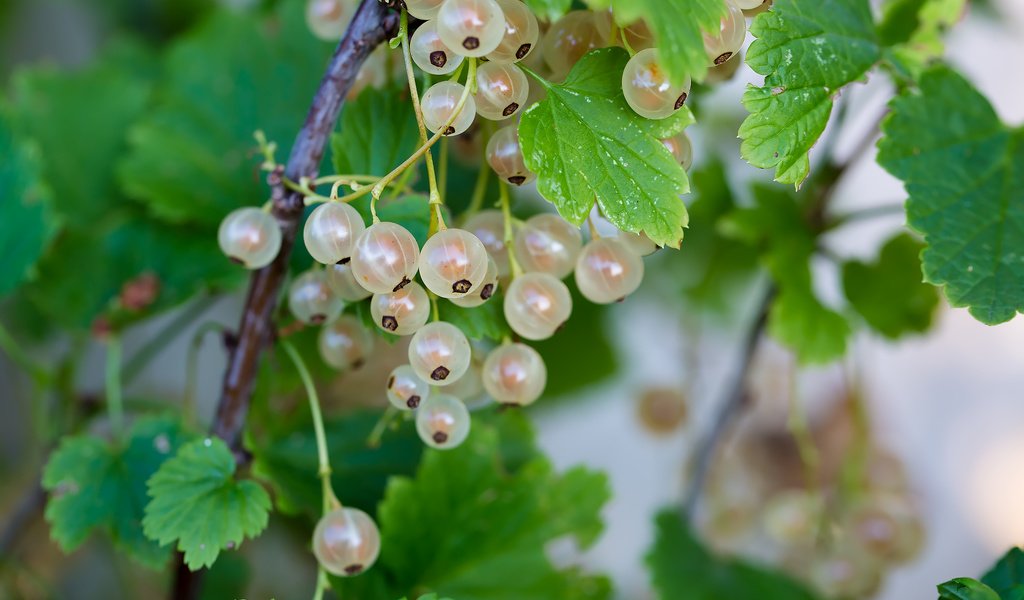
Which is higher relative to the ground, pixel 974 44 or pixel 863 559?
pixel 974 44

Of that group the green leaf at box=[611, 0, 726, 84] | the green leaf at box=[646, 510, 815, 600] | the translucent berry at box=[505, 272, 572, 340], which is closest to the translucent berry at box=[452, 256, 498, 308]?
the translucent berry at box=[505, 272, 572, 340]

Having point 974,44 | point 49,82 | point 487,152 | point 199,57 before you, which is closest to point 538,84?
point 487,152

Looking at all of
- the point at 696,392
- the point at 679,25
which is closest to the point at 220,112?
the point at 679,25

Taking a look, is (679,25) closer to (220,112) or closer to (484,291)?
(484,291)

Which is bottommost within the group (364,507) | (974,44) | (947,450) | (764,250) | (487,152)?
(364,507)

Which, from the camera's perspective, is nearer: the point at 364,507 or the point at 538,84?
the point at 538,84

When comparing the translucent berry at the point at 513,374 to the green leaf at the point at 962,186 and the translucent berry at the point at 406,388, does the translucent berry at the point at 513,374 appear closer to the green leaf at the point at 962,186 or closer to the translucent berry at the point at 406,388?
the translucent berry at the point at 406,388

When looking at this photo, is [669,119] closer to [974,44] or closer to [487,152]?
[487,152]

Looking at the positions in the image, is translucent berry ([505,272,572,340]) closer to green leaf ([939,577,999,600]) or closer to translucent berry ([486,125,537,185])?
translucent berry ([486,125,537,185])
